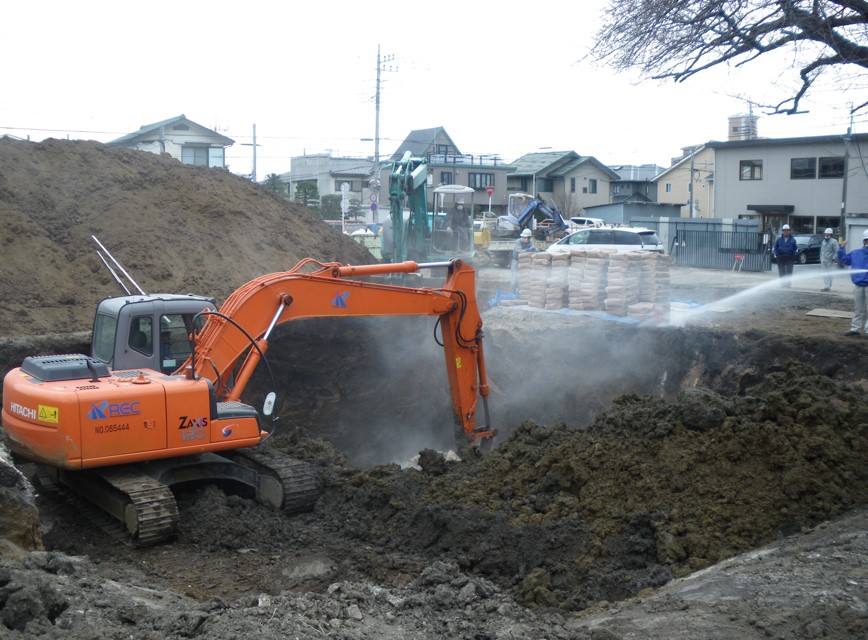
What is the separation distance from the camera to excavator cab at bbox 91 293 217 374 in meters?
8.94

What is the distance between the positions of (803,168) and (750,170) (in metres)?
2.33

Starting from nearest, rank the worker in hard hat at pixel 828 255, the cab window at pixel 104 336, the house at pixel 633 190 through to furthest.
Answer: the cab window at pixel 104 336
the worker in hard hat at pixel 828 255
the house at pixel 633 190

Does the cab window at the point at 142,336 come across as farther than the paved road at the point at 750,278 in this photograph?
No

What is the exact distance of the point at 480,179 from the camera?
61781mm

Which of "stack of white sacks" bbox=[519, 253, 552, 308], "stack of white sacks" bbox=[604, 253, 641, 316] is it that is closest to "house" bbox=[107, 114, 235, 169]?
"stack of white sacks" bbox=[519, 253, 552, 308]

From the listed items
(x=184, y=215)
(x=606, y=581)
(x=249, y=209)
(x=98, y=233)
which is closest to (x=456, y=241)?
(x=249, y=209)

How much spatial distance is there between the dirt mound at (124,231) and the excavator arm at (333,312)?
6.24m

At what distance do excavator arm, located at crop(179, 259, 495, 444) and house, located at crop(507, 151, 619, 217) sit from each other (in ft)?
175

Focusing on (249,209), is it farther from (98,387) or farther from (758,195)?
(758,195)

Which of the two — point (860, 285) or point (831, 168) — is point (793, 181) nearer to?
point (831, 168)

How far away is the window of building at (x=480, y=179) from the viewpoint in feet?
201

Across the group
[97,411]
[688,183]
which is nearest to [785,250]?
[97,411]

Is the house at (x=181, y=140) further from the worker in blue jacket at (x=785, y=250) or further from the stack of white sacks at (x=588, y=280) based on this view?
the worker in blue jacket at (x=785, y=250)

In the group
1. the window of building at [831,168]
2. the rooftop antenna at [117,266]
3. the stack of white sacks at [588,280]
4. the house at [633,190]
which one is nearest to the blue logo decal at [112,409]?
the rooftop antenna at [117,266]
